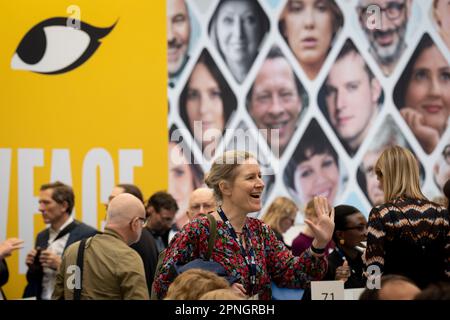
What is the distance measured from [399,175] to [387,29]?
4.13 metres

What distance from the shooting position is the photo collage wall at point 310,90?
783 cm

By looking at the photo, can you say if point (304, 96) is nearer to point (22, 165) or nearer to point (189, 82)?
point (189, 82)

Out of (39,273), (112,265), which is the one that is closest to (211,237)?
(112,265)

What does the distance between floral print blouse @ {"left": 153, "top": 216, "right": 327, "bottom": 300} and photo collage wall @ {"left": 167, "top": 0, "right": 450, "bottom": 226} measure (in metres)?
3.73

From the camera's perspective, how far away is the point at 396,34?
Answer: 812cm

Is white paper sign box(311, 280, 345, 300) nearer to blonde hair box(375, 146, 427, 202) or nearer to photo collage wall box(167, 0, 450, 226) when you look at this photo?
blonde hair box(375, 146, 427, 202)

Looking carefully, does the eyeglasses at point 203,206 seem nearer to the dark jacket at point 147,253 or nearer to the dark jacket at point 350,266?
the dark jacket at point 147,253

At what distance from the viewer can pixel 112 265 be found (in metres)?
4.43

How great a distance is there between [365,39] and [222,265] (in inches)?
188

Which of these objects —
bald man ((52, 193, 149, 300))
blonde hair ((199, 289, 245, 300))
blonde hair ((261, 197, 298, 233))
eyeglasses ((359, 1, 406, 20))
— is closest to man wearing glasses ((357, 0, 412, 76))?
eyeglasses ((359, 1, 406, 20))

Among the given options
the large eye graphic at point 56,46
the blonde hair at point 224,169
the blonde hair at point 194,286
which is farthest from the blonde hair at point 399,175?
the large eye graphic at point 56,46

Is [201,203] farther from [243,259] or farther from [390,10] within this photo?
[390,10]

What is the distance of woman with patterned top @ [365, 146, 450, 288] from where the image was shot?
164 inches
